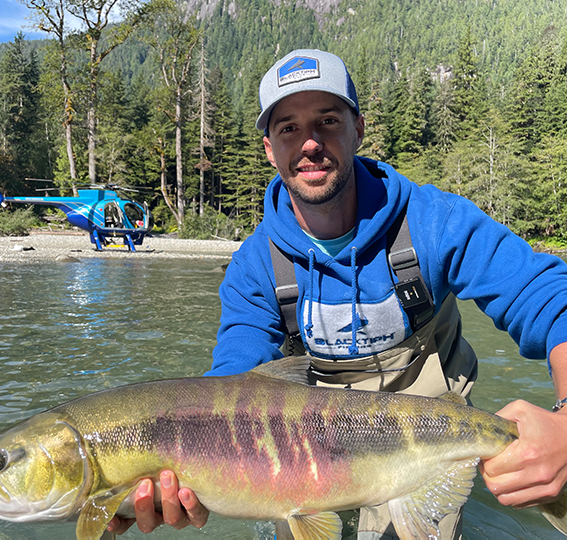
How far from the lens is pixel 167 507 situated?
2.04 m

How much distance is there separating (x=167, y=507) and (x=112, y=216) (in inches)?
964

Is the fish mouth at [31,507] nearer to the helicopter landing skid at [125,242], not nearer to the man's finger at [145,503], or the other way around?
the man's finger at [145,503]

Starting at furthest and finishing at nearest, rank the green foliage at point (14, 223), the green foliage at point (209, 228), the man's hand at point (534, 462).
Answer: the green foliage at point (209, 228) → the green foliage at point (14, 223) → the man's hand at point (534, 462)

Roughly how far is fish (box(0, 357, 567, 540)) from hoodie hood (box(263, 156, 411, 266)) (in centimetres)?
95

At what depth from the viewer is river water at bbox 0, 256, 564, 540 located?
11.4 ft

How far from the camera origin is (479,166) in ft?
130

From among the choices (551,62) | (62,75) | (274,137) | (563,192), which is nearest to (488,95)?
(551,62)

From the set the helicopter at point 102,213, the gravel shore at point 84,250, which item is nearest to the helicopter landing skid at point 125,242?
the helicopter at point 102,213

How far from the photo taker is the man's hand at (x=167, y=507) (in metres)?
1.99

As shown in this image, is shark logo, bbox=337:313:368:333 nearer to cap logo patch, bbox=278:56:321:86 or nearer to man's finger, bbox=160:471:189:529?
man's finger, bbox=160:471:189:529

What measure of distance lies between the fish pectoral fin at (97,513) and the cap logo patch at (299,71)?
2.35m

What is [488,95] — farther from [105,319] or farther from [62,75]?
[105,319]

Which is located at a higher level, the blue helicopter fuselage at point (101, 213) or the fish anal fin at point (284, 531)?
the blue helicopter fuselage at point (101, 213)

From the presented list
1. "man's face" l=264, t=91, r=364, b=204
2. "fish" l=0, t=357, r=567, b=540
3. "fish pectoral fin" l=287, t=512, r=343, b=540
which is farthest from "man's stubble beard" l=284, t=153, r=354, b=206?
"fish pectoral fin" l=287, t=512, r=343, b=540
